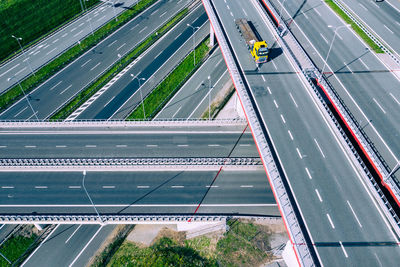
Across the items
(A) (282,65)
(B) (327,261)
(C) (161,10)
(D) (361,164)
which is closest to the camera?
(B) (327,261)

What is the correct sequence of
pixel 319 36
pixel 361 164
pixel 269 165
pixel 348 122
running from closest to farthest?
pixel 269 165, pixel 361 164, pixel 348 122, pixel 319 36

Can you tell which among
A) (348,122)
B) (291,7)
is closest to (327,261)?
(348,122)

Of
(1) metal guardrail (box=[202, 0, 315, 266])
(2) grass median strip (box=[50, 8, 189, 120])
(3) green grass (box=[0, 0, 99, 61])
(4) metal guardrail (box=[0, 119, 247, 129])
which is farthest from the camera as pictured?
(3) green grass (box=[0, 0, 99, 61])

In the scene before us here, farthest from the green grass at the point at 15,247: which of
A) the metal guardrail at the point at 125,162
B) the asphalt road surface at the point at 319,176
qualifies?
the asphalt road surface at the point at 319,176

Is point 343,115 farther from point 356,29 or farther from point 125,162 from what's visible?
point 125,162

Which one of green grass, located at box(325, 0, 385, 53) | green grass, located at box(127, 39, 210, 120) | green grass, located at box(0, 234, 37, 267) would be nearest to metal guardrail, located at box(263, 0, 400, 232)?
green grass, located at box(325, 0, 385, 53)

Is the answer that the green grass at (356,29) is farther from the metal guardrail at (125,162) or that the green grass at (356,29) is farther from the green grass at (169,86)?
the metal guardrail at (125,162)

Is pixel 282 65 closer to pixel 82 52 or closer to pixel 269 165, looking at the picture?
pixel 269 165

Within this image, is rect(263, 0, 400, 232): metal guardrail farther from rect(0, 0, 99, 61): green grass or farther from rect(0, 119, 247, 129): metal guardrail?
rect(0, 0, 99, 61): green grass
